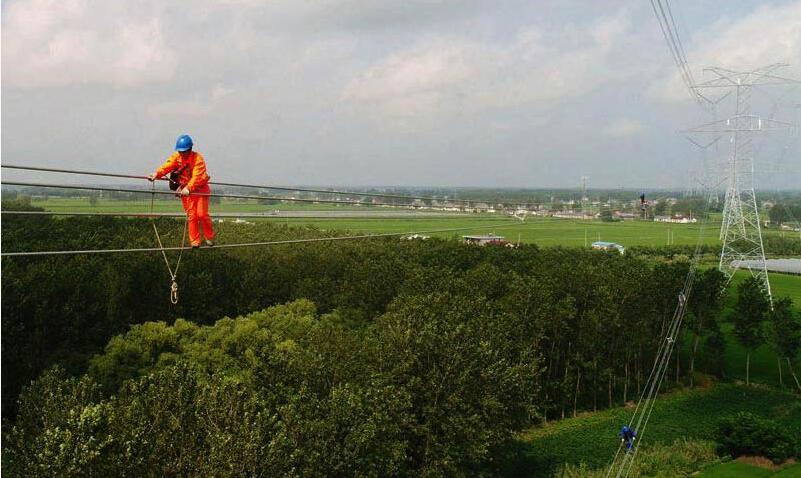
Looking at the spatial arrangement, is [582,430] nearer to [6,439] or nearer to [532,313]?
[532,313]

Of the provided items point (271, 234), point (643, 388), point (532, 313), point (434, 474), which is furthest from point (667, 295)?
point (271, 234)

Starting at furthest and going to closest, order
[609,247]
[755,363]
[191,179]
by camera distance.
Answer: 1. [609,247]
2. [755,363]
3. [191,179]

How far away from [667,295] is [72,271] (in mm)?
36342

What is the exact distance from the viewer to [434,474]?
20.0 metres

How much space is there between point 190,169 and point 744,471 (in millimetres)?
28140

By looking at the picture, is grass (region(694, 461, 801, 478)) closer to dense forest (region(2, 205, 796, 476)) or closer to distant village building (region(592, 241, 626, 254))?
dense forest (region(2, 205, 796, 476))

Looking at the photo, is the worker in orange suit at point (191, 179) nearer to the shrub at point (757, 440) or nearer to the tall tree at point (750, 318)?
the shrub at point (757, 440)

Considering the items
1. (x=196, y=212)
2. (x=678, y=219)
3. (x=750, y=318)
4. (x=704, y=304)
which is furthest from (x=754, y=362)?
(x=678, y=219)

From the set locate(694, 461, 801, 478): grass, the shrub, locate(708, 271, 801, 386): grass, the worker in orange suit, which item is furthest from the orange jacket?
locate(708, 271, 801, 386): grass

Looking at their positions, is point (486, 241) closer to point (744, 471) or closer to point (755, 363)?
point (755, 363)

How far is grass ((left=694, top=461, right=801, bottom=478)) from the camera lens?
27.5m

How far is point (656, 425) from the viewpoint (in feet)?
115

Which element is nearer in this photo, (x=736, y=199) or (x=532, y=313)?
(x=532, y=313)

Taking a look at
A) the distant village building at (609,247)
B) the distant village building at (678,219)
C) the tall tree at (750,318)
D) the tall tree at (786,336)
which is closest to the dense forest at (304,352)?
the tall tree at (750,318)
